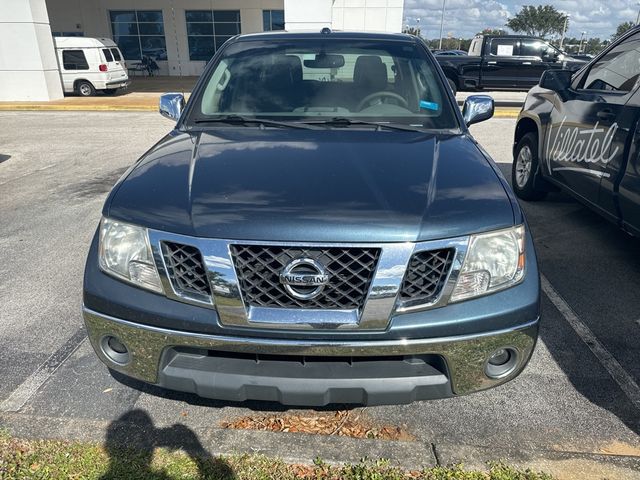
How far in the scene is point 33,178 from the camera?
278 inches

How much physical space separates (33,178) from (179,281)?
20.5 ft

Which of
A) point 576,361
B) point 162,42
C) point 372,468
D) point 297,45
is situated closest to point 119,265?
point 372,468

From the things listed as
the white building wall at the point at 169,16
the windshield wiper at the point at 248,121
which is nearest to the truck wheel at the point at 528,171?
the windshield wiper at the point at 248,121

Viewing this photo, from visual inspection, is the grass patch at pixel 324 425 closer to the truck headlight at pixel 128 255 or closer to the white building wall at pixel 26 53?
the truck headlight at pixel 128 255

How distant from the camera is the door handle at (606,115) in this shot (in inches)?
146

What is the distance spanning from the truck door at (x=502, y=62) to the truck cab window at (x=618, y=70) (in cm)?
1093

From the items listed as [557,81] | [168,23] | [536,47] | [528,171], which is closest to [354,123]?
[557,81]

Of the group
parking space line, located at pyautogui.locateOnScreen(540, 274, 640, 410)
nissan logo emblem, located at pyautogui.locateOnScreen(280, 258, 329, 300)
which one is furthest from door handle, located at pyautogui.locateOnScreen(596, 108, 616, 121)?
nissan logo emblem, located at pyautogui.locateOnScreen(280, 258, 329, 300)

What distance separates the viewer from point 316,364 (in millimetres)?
2002

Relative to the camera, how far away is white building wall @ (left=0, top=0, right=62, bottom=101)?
14312 mm

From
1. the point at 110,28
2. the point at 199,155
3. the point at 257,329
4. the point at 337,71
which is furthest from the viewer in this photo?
the point at 110,28

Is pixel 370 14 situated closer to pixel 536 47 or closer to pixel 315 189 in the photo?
pixel 536 47

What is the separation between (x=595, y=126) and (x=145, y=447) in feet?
12.5

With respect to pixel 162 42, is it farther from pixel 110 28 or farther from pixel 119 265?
pixel 119 265
